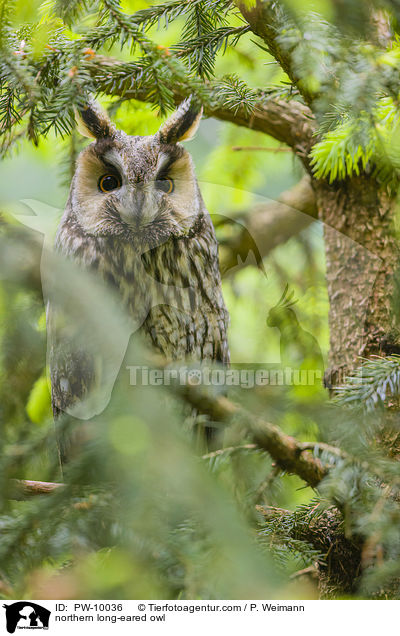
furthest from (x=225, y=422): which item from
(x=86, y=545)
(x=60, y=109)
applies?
(x=60, y=109)

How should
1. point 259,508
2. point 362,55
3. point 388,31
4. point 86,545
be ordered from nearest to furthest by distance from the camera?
point 86,545 → point 362,55 → point 259,508 → point 388,31

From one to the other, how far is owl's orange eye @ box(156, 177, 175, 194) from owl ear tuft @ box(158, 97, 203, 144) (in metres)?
0.06

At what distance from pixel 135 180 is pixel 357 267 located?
0.43 meters

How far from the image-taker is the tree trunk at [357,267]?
2.95 ft

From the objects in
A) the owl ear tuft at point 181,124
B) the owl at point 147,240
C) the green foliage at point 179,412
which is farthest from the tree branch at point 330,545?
the owl ear tuft at point 181,124

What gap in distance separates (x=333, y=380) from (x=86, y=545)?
0.55 m

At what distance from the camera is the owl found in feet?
2.66

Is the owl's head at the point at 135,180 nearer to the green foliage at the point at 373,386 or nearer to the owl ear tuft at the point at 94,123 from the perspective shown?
the owl ear tuft at the point at 94,123

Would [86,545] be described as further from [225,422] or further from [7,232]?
[7,232]

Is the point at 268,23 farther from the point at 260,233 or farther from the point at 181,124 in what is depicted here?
the point at 260,233
